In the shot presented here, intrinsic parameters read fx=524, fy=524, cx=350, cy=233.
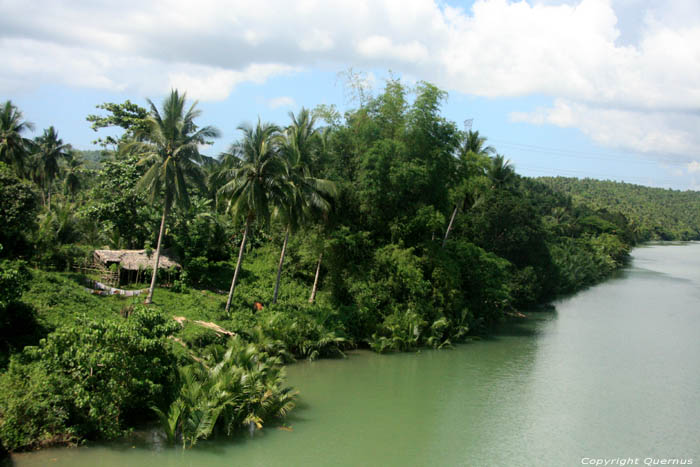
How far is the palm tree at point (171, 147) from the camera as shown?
19766 millimetres

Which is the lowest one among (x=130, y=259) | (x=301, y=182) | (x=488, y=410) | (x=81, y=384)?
(x=488, y=410)

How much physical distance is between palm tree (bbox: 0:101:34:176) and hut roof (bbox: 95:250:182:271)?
17.3 metres

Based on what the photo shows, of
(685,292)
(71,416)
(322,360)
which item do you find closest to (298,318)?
(322,360)

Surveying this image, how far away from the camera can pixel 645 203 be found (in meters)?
142

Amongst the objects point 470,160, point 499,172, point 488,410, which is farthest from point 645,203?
point 488,410

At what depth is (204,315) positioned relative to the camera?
64.8 ft

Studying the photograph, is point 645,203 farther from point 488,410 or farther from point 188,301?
point 188,301

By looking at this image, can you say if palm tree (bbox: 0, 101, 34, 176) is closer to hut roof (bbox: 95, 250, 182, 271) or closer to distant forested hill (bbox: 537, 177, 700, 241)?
hut roof (bbox: 95, 250, 182, 271)

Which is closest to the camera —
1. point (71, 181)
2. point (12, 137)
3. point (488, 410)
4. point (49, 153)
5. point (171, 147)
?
point (488, 410)

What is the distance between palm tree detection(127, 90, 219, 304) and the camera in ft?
64.8

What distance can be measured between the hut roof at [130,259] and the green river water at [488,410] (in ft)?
27.5

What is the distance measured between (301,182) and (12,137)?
79.2 ft

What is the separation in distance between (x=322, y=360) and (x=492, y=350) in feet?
29.1

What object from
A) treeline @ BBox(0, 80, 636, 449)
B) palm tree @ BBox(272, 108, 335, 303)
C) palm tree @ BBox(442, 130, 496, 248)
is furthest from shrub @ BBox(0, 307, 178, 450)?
palm tree @ BBox(442, 130, 496, 248)
